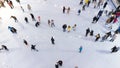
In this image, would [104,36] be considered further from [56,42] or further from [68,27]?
[56,42]

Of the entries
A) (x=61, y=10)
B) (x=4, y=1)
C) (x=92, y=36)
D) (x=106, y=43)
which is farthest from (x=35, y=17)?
(x=106, y=43)

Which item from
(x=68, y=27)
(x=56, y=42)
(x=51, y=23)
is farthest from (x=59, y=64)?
(x=51, y=23)

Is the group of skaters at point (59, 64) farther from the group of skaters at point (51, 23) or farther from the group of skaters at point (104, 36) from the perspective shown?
the group of skaters at point (51, 23)

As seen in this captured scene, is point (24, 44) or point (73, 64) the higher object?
point (24, 44)

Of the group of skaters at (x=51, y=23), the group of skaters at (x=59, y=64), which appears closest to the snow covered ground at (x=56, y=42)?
the group of skaters at (x=51, y=23)

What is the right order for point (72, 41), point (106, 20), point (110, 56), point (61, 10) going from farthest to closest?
point (61, 10) → point (106, 20) → point (72, 41) → point (110, 56)

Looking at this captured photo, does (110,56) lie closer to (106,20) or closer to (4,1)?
(106,20)

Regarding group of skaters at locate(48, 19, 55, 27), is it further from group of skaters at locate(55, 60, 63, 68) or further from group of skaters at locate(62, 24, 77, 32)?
group of skaters at locate(55, 60, 63, 68)

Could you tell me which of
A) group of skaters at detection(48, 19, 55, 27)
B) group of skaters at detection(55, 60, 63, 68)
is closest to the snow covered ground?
group of skaters at detection(48, 19, 55, 27)
